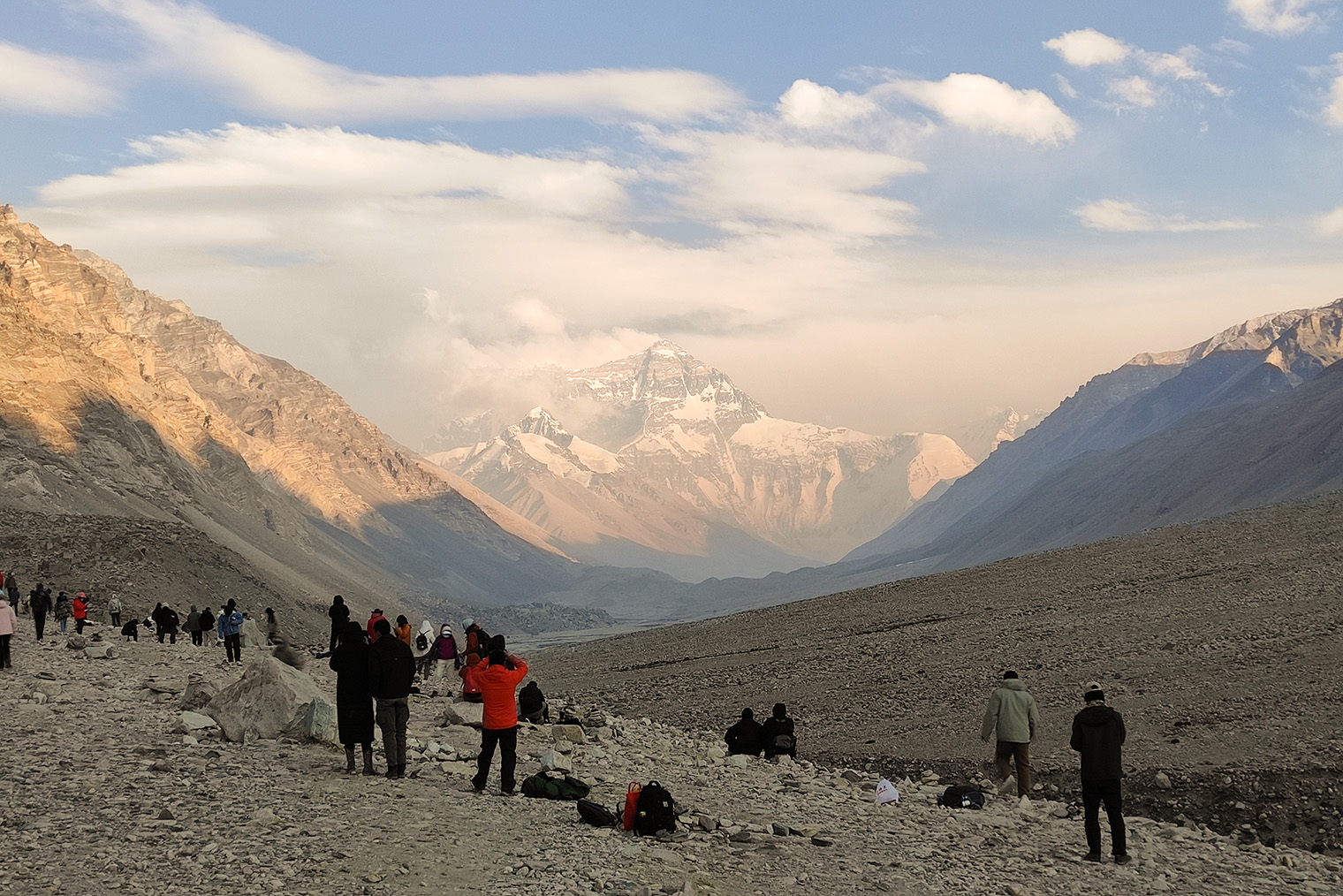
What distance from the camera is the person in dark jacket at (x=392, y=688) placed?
50.9ft

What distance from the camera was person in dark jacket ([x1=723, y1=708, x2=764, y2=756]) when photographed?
78.1 ft

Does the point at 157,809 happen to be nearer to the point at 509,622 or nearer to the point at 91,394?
the point at 91,394

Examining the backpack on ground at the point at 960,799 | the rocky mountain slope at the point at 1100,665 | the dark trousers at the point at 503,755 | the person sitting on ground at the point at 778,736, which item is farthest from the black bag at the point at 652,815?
the rocky mountain slope at the point at 1100,665

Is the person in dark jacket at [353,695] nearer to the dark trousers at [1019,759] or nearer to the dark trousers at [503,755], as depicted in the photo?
the dark trousers at [503,755]

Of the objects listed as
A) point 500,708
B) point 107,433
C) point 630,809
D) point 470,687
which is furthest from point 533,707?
point 107,433

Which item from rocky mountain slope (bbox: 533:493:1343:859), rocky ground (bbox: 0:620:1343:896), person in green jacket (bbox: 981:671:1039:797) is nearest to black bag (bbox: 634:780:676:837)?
rocky ground (bbox: 0:620:1343:896)

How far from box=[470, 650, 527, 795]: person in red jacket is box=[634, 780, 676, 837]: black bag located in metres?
1.97

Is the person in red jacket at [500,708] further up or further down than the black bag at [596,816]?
further up

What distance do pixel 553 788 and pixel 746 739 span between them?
338 inches

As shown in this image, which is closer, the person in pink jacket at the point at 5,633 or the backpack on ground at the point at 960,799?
the backpack on ground at the point at 960,799

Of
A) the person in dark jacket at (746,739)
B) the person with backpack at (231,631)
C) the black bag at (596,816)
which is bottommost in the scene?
the person in dark jacket at (746,739)

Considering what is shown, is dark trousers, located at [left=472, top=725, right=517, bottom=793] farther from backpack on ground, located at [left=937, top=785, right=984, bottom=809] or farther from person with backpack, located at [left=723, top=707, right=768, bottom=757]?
person with backpack, located at [left=723, top=707, right=768, bottom=757]

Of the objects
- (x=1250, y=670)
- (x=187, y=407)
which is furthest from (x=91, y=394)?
(x=1250, y=670)

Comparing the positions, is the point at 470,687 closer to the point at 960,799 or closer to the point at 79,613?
the point at 960,799
